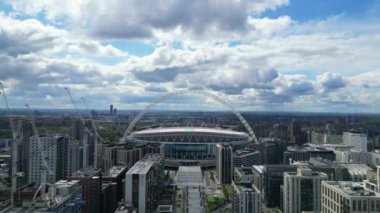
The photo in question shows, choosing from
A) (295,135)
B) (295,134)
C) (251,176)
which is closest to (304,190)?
(251,176)

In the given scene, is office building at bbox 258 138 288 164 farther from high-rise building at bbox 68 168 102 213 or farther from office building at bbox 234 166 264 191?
high-rise building at bbox 68 168 102 213

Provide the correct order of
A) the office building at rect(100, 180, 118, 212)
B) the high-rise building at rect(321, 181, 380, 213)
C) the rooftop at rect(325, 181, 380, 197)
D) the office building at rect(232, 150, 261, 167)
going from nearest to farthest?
the high-rise building at rect(321, 181, 380, 213) < the rooftop at rect(325, 181, 380, 197) < the office building at rect(100, 180, 118, 212) < the office building at rect(232, 150, 261, 167)

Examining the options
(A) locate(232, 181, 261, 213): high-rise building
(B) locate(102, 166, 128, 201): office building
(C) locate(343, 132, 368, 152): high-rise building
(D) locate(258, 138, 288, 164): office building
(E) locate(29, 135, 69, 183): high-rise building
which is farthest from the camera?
(C) locate(343, 132, 368, 152): high-rise building

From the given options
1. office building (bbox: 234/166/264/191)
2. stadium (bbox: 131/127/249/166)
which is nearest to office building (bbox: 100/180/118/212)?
office building (bbox: 234/166/264/191)

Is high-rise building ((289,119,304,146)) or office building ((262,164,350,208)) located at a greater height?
high-rise building ((289,119,304,146))

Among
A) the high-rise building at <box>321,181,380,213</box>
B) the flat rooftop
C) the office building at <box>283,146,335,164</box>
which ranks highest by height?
the high-rise building at <box>321,181,380,213</box>

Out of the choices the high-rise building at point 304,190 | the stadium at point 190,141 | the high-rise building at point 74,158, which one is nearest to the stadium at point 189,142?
the stadium at point 190,141

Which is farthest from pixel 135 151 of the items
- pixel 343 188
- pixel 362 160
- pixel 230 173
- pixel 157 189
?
pixel 343 188
